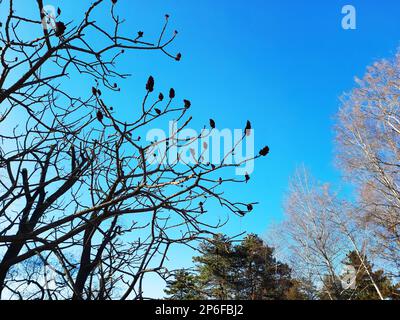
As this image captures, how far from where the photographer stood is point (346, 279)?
470 inches

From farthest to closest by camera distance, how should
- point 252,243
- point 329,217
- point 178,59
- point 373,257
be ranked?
point 252,243 < point 329,217 < point 373,257 < point 178,59

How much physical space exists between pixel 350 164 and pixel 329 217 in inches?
100

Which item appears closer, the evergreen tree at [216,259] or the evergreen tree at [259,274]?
the evergreen tree at [216,259]

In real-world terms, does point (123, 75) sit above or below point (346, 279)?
above

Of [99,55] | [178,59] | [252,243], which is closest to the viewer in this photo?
[178,59]

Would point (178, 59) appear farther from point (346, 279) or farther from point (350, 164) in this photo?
point (346, 279)

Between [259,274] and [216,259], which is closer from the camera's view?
[216,259]

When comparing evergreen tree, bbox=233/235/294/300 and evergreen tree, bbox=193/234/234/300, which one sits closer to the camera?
evergreen tree, bbox=193/234/234/300

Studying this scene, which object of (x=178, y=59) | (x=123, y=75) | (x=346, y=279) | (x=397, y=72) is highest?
(x=397, y=72)
